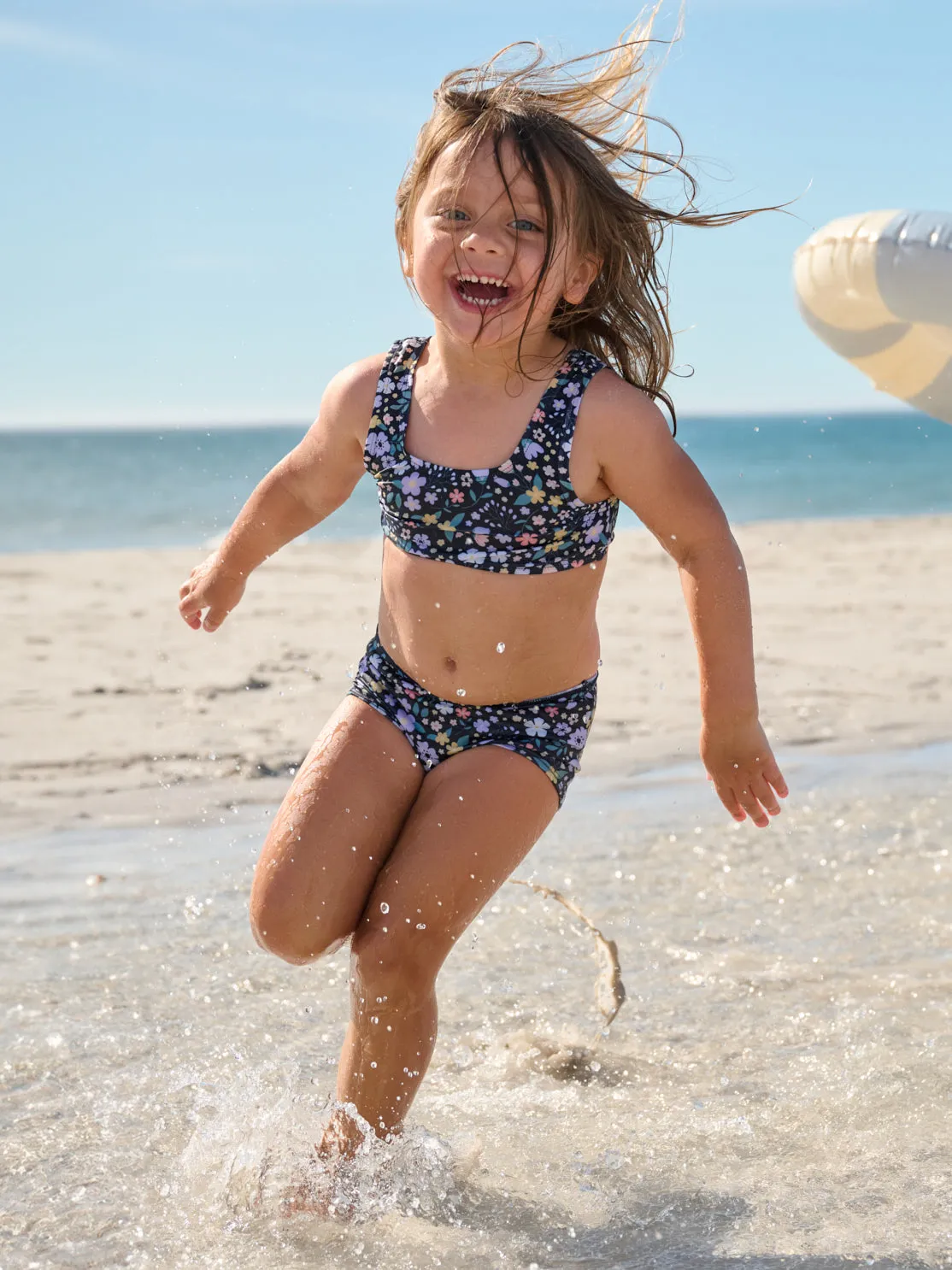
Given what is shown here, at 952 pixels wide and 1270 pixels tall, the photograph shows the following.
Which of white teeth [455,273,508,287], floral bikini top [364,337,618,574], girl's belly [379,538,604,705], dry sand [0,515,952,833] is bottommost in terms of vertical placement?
dry sand [0,515,952,833]

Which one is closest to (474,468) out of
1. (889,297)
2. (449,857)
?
(449,857)

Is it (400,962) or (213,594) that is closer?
(400,962)

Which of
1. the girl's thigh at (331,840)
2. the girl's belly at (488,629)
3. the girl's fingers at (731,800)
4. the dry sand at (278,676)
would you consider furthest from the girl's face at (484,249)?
the dry sand at (278,676)

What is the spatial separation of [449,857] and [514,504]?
711mm

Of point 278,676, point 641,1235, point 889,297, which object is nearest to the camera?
point 641,1235

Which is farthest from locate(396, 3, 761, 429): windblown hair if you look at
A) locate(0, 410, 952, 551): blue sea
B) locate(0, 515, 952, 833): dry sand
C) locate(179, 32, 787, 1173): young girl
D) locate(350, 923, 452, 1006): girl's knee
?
locate(0, 410, 952, 551): blue sea

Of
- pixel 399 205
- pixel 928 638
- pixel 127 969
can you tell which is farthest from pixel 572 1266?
pixel 928 638

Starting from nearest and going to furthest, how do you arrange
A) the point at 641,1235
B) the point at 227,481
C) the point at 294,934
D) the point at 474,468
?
1. the point at 641,1235
2. the point at 294,934
3. the point at 474,468
4. the point at 227,481

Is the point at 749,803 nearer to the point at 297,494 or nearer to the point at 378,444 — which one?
the point at 378,444

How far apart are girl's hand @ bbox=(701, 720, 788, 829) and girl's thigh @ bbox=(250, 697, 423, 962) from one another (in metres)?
0.59

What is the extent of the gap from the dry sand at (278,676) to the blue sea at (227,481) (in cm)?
626

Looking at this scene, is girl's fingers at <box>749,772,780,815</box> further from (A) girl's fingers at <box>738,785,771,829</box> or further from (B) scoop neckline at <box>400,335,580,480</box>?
(B) scoop neckline at <box>400,335,580,480</box>

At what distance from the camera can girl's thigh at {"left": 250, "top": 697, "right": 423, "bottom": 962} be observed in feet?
8.59

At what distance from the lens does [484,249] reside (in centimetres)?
274
